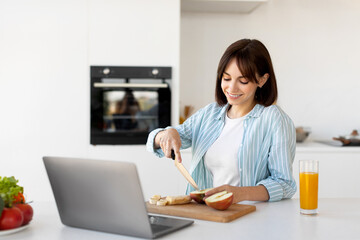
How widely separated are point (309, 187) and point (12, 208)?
3.00 feet

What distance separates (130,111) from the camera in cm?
360

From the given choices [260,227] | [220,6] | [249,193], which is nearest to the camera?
[260,227]

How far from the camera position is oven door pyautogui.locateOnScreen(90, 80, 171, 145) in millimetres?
3549

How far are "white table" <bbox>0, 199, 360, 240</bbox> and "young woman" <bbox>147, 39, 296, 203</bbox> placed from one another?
24 cm

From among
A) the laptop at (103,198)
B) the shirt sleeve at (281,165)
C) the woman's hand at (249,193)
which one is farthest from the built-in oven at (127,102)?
the laptop at (103,198)

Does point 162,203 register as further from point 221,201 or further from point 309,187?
point 309,187

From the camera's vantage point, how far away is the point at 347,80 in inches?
163

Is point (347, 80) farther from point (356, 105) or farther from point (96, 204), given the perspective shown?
point (96, 204)

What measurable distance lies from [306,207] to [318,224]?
0.11 m

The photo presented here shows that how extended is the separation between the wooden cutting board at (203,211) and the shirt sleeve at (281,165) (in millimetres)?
225

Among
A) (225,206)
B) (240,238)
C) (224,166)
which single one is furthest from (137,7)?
(240,238)

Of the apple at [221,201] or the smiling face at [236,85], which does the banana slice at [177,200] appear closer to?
the apple at [221,201]

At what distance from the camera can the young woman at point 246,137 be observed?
6.34ft

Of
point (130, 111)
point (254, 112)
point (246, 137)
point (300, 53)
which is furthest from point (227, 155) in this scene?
point (300, 53)
